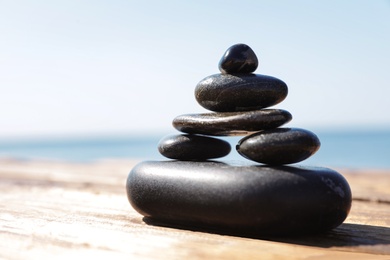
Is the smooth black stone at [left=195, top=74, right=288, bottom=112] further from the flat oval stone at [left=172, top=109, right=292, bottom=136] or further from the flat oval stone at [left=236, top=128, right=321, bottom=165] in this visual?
the flat oval stone at [left=236, top=128, right=321, bottom=165]

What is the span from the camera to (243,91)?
3.11 meters

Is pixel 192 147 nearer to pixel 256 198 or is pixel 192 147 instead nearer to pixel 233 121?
pixel 233 121

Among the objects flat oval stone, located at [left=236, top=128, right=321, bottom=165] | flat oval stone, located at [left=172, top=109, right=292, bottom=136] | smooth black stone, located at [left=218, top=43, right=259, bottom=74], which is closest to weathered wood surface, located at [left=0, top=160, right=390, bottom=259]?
flat oval stone, located at [left=236, top=128, right=321, bottom=165]

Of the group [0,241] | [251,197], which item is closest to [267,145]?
[251,197]

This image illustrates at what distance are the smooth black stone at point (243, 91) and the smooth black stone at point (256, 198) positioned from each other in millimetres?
470

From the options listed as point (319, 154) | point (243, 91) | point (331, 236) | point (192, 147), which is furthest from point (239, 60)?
point (319, 154)

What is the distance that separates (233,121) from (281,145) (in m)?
0.40

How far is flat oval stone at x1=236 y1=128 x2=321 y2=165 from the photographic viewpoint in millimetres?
2820

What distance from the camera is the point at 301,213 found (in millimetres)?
2711

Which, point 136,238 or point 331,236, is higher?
point 331,236

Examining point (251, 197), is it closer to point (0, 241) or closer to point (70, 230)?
point (70, 230)

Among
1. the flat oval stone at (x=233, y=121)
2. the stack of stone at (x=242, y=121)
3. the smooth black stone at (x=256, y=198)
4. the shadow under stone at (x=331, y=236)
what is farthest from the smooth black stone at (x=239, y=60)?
the shadow under stone at (x=331, y=236)

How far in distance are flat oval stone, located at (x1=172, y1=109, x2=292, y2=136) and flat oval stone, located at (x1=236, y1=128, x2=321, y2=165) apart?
81 mm

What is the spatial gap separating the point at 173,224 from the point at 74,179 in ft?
11.7
